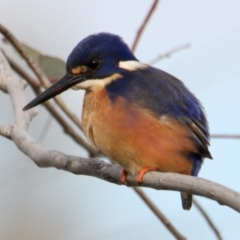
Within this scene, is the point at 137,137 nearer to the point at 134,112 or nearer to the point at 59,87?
the point at 134,112

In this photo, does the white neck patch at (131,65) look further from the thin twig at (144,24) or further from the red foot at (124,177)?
the red foot at (124,177)

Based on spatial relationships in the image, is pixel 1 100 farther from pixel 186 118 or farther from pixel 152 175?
pixel 152 175

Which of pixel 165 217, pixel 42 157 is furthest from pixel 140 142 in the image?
pixel 165 217

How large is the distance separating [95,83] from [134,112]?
9.5 inches

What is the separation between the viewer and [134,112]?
2.76m

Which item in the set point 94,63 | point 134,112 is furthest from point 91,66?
point 134,112

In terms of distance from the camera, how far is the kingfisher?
8.90ft

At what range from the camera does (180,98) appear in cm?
286

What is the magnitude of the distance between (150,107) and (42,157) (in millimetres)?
431

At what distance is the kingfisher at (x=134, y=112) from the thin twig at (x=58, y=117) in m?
0.67

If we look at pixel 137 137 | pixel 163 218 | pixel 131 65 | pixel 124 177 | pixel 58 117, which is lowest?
pixel 163 218

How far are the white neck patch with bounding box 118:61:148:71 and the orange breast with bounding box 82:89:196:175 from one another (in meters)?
0.21

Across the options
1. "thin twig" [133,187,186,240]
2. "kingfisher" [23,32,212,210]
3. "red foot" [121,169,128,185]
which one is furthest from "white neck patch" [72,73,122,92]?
"thin twig" [133,187,186,240]

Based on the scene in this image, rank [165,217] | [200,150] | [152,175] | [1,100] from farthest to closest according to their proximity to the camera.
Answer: [1,100] < [165,217] < [200,150] < [152,175]
